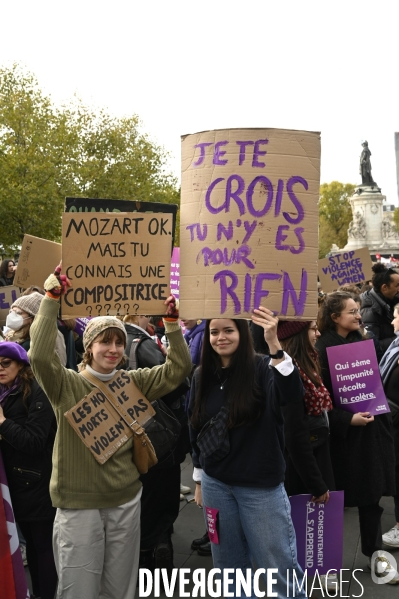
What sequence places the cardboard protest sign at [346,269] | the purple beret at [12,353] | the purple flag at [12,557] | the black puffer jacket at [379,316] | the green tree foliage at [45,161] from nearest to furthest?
1. the purple flag at [12,557]
2. the purple beret at [12,353]
3. the black puffer jacket at [379,316]
4. the cardboard protest sign at [346,269]
5. the green tree foliage at [45,161]

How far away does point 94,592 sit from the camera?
329 cm

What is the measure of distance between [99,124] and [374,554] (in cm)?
2844

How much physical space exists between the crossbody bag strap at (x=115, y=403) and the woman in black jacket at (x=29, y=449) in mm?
Answer: 572

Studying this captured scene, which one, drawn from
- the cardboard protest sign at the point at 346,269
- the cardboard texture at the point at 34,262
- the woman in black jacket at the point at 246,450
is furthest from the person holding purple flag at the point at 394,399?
the cardboard protest sign at the point at 346,269

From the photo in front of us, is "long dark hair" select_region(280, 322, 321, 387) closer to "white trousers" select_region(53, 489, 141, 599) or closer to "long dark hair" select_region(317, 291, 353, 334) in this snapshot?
"long dark hair" select_region(317, 291, 353, 334)

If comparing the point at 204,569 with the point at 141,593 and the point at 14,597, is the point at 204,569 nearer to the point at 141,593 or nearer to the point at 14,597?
the point at 141,593

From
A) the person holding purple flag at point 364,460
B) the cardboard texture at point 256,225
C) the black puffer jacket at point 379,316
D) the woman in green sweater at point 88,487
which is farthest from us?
the black puffer jacket at point 379,316

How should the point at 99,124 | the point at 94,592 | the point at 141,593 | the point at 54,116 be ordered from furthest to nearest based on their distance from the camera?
1. the point at 99,124
2. the point at 54,116
3. the point at 141,593
4. the point at 94,592

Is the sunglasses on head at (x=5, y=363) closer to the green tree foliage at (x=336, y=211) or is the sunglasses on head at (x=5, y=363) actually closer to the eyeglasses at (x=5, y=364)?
the eyeglasses at (x=5, y=364)

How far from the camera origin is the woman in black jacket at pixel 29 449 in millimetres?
3830

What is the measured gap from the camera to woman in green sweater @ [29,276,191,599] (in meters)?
3.24

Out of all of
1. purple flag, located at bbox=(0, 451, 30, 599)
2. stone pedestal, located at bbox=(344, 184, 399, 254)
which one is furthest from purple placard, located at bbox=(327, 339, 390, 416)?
Answer: stone pedestal, located at bbox=(344, 184, 399, 254)

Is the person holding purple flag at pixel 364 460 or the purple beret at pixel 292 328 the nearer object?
the purple beret at pixel 292 328

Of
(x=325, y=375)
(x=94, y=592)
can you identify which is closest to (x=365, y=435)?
(x=325, y=375)
